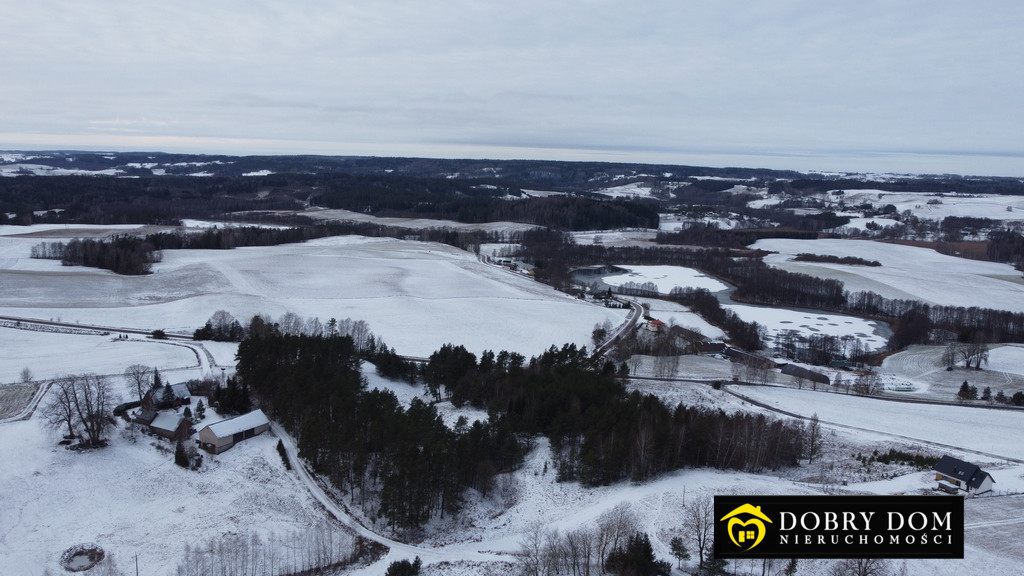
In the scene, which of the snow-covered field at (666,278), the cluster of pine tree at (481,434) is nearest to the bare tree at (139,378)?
the cluster of pine tree at (481,434)

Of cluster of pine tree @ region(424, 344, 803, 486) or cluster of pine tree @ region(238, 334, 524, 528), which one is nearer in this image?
cluster of pine tree @ region(238, 334, 524, 528)

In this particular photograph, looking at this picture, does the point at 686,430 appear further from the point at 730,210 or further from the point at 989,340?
the point at 730,210

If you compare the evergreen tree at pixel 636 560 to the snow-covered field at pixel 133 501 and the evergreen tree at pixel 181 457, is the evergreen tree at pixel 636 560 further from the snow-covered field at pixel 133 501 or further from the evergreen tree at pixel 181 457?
the evergreen tree at pixel 181 457

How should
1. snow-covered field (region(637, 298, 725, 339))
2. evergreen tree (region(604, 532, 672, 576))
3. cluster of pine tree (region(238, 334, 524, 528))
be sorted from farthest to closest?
snow-covered field (region(637, 298, 725, 339)) → cluster of pine tree (region(238, 334, 524, 528)) → evergreen tree (region(604, 532, 672, 576))

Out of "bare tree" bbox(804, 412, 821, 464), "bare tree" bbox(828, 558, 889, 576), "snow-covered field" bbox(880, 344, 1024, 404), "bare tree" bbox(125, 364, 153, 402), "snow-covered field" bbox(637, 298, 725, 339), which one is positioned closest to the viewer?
"bare tree" bbox(828, 558, 889, 576)

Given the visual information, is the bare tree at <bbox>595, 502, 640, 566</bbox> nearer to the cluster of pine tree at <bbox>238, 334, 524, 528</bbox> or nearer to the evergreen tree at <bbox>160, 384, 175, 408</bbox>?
the cluster of pine tree at <bbox>238, 334, 524, 528</bbox>

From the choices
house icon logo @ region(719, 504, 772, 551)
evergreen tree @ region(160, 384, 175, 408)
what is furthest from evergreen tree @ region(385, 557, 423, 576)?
evergreen tree @ region(160, 384, 175, 408)
